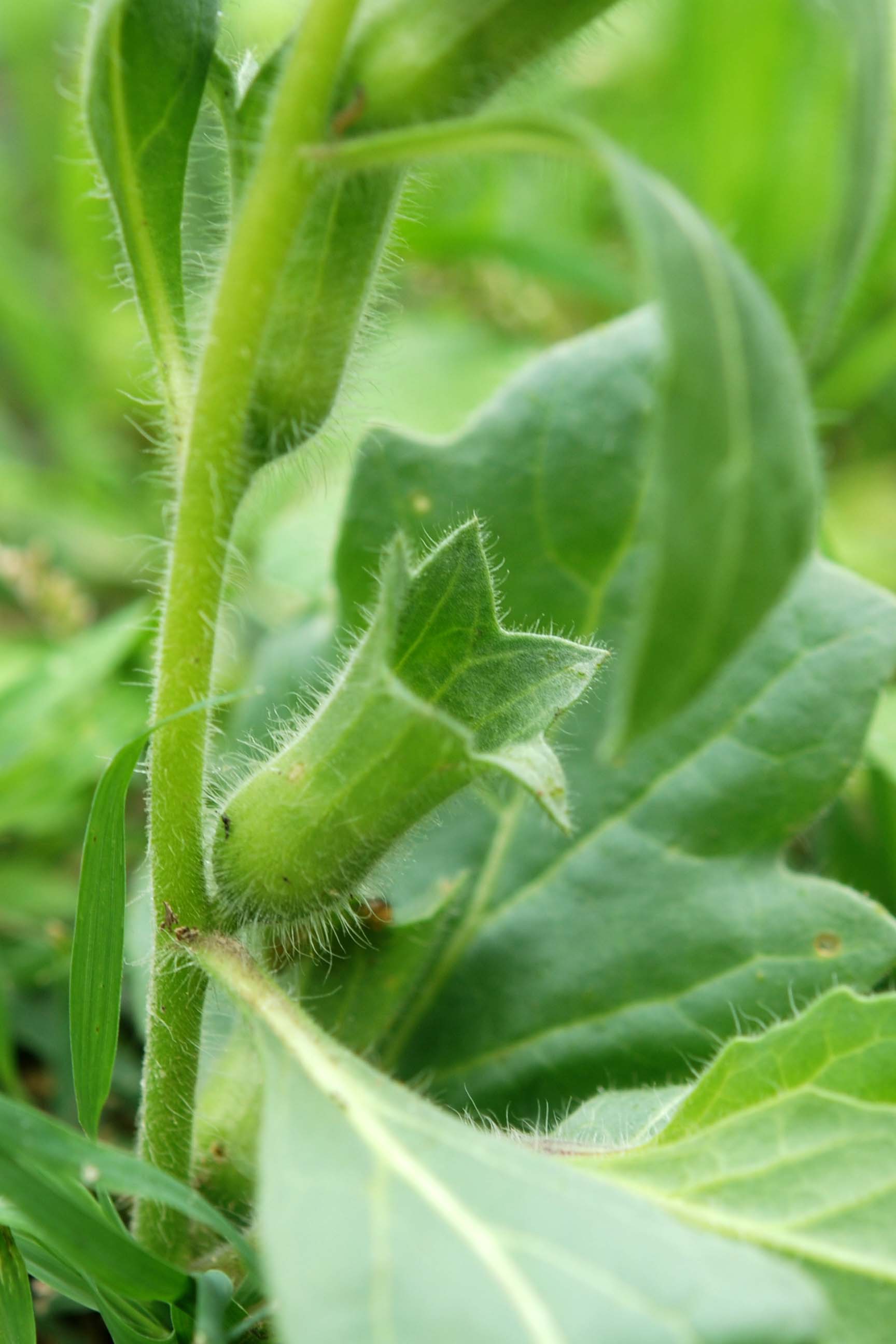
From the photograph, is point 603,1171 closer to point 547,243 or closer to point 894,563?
point 894,563

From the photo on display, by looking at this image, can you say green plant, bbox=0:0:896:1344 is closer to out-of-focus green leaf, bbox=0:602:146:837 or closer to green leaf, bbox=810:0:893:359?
green leaf, bbox=810:0:893:359

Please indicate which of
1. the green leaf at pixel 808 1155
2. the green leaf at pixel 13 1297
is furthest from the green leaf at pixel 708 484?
the green leaf at pixel 13 1297

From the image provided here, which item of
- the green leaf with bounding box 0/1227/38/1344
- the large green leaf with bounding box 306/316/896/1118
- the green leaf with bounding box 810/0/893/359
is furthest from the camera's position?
the large green leaf with bounding box 306/316/896/1118

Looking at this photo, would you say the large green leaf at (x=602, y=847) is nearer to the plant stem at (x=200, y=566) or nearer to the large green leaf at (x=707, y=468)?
the plant stem at (x=200, y=566)

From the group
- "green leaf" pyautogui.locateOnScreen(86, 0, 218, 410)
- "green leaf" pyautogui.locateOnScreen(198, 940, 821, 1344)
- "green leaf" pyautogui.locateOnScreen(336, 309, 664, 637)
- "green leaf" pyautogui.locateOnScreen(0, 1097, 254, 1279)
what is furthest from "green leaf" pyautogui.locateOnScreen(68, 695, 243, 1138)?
"green leaf" pyautogui.locateOnScreen(336, 309, 664, 637)

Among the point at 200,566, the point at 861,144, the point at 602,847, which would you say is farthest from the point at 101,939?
the point at 861,144

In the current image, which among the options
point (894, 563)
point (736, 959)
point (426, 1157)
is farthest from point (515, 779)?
point (894, 563)

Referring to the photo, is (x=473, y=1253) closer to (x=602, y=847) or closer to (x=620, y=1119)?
(x=620, y=1119)
